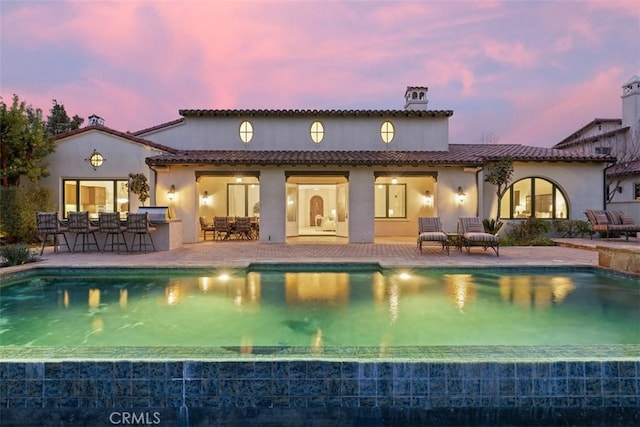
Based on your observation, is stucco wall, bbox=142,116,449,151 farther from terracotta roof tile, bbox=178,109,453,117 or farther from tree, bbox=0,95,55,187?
tree, bbox=0,95,55,187

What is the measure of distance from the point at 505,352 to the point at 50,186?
17032 millimetres

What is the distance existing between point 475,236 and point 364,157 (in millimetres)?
5451

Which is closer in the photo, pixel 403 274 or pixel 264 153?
pixel 403 274

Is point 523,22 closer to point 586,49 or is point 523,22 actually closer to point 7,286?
point 586,49

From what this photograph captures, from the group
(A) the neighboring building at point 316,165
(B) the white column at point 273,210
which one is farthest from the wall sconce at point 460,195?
(B) the white column at point 273,210

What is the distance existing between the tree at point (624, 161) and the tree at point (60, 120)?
134 feet

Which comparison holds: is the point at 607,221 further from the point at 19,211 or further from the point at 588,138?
the point at 19,211

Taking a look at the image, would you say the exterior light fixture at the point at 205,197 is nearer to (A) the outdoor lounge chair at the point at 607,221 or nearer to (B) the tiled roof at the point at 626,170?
(A) the outdoor lounge chair at the point at 607,221

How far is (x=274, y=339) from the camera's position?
4.82m

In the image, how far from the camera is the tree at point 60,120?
31328 mm

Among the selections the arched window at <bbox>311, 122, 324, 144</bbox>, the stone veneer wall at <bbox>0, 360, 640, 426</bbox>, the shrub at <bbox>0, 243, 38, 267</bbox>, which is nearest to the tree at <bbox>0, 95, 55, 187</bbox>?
the shrub at <bbox>0, 243, 38, 267</bbox>

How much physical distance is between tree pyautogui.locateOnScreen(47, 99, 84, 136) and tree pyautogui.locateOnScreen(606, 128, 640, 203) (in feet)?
134

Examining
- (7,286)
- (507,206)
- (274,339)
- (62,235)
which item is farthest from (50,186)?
(507,206)

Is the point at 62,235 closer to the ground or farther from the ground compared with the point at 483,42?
closer to the ground
